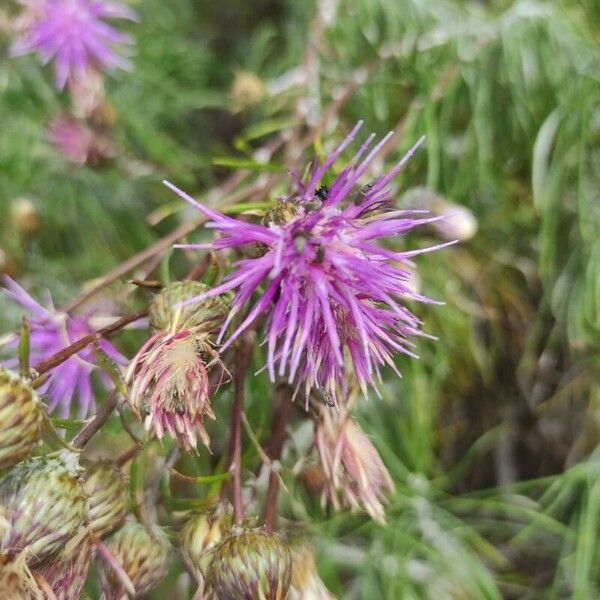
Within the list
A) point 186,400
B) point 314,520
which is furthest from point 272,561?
point 314,520

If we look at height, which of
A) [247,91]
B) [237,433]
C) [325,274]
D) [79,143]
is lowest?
[237,433]

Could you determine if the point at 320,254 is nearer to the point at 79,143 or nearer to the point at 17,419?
the point at 17,419

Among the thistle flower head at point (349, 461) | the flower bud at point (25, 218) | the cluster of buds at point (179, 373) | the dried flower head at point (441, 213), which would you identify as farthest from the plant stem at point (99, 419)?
the flower bud at point (25, 218)

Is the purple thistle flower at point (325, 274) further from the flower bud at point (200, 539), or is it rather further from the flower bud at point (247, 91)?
the flower bud at point (247, 91)

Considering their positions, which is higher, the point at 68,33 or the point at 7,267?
the point at 68,33

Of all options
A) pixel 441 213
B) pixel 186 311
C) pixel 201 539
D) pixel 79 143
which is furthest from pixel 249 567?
pixel 79 143

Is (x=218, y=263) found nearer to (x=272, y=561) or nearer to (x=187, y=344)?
(x=187, y=344)

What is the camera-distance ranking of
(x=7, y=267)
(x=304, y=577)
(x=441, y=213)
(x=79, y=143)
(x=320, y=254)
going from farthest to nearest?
(x=79, y=143)
(x=7, y=267)
(x=441, y=213)
(x=304, y=577)
(x=320, y=254)
